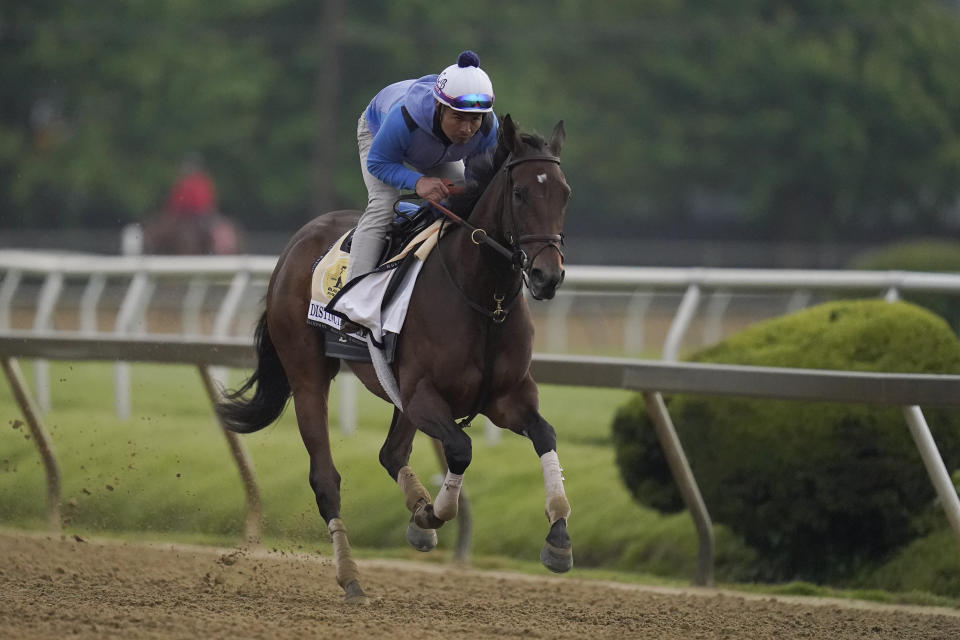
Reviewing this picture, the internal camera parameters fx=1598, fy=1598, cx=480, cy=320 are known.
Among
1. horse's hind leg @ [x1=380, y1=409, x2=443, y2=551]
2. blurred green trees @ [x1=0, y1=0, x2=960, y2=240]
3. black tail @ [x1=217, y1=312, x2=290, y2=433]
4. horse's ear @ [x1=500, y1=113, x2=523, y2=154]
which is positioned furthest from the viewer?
blurred green trees @ [x1=0, y1=0, x2=960, y2=240]

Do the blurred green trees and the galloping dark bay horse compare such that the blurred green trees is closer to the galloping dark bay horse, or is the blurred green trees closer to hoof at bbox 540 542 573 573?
the galloping dark bay horse

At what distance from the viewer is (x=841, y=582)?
23.4 feet

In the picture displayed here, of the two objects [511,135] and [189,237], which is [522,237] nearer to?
[511,135]

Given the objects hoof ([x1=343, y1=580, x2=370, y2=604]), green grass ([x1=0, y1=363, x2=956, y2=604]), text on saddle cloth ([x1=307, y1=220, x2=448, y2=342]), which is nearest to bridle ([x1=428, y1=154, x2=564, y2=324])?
text on saddle cloth ([x1=307, y1=220, x2=448, y2=342])

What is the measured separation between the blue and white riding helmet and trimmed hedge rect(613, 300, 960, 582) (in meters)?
2.25

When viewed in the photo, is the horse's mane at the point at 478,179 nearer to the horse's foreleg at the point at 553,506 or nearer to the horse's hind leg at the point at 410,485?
the horse's foreleg at the point at 553,506

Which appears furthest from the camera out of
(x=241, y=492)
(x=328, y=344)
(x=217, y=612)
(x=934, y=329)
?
(x=241, y=492)

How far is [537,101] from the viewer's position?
30.1 metres

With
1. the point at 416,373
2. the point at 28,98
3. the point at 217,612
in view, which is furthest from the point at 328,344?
the point at 28,98

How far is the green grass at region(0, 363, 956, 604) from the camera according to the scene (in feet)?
26.0

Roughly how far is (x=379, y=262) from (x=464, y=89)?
922mm

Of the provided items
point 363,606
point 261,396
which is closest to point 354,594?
point 363,606

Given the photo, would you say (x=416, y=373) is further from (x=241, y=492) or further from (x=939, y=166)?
(x=939, y=166)

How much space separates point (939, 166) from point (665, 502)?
21.4 m
